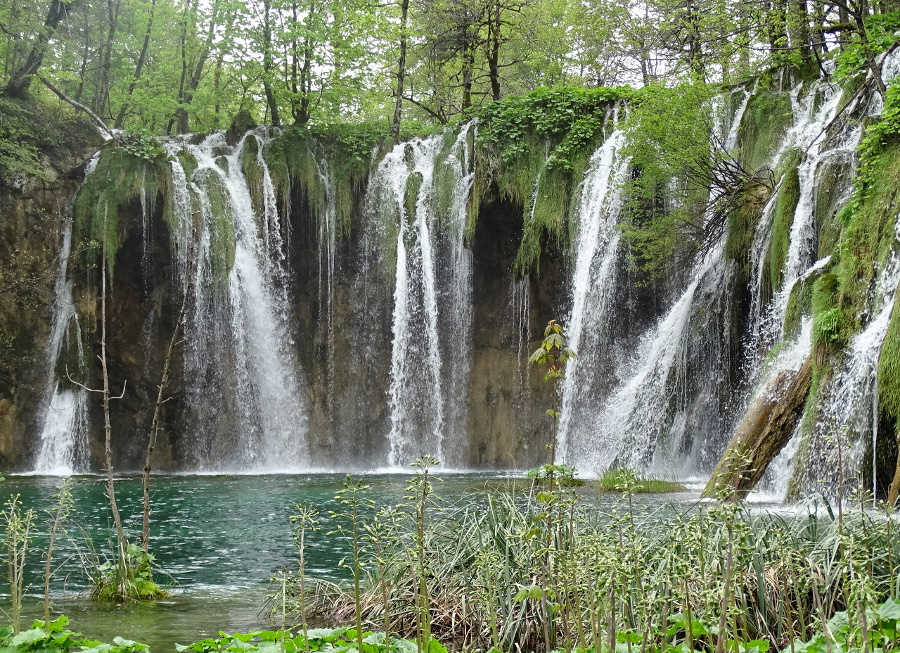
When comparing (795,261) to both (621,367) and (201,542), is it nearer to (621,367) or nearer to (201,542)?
(621,367)

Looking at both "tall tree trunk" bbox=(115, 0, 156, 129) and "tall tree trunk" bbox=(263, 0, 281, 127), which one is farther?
"tall tree trunk" bbox=(115, 0, 156, 129)

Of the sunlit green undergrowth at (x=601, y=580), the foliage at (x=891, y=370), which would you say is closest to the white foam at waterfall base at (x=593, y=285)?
the foliage at (x=891, y=370)

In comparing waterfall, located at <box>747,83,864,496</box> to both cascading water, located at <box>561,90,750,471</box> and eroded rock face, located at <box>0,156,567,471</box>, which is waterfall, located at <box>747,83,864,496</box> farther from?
eroded rock face, located at <box>0,156,567,471</box>

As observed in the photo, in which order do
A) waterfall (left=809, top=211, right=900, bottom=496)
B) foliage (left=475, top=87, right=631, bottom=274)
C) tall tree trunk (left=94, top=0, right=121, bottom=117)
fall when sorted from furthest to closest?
1. tall tree trunk (left=94, top=0, right=121, bottom=117)
2. foliage (left=475, top=87, right=631, bottom=274)
3. waterfall (left=809, top=211, right=900, bottom=496)

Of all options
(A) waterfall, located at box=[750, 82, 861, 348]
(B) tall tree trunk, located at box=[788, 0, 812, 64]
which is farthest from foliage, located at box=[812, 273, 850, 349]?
(B) tall tree trunk, located at box=[788, 0, 812, 64]

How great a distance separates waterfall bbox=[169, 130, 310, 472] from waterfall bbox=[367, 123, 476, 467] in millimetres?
2675

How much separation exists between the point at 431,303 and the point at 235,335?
16.5 ft

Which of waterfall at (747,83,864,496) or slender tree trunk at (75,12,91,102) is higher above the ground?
slender tree trunk at (75,12,91,102)

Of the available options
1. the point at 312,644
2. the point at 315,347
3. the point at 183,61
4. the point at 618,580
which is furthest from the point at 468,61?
the point at 618,580

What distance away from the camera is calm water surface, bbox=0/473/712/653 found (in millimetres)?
5812

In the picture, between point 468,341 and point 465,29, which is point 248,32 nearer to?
point 465,29

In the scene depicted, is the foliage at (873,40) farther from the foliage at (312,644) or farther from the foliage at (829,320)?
the foliage at (312,644)

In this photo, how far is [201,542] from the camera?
30.9ft

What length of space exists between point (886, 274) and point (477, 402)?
13127 millimetres
